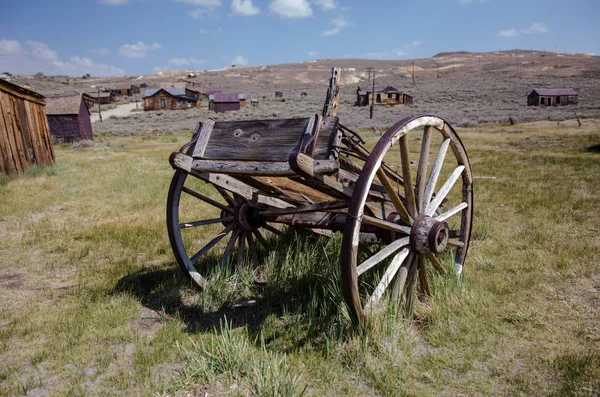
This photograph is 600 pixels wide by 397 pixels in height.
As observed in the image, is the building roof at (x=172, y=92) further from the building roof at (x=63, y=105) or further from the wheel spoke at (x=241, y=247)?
the wheel spoke at (x=241, y=247)

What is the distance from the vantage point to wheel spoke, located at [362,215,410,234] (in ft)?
9.43

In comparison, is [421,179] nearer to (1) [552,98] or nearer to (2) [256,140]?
(2) [256,140]

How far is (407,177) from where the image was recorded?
3.12 meters

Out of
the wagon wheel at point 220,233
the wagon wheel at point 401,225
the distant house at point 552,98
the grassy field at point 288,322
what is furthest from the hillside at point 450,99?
the wagon wheel at point 401,225

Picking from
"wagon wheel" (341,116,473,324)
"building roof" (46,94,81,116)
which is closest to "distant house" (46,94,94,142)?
"building roof" (46,94,81,116)

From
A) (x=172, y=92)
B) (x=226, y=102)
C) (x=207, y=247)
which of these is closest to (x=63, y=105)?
(x=207, y=247)

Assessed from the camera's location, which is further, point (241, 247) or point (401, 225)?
point (241, 247)

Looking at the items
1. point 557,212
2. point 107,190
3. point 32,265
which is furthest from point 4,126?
point 557,212

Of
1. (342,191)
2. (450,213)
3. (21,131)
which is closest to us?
(342,191)

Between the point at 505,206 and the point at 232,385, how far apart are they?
6411mm

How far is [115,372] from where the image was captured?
295cm

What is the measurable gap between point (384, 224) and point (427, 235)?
0.41 m

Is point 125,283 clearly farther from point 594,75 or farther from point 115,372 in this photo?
point 594,75

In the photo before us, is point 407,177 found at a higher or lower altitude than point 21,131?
lower
